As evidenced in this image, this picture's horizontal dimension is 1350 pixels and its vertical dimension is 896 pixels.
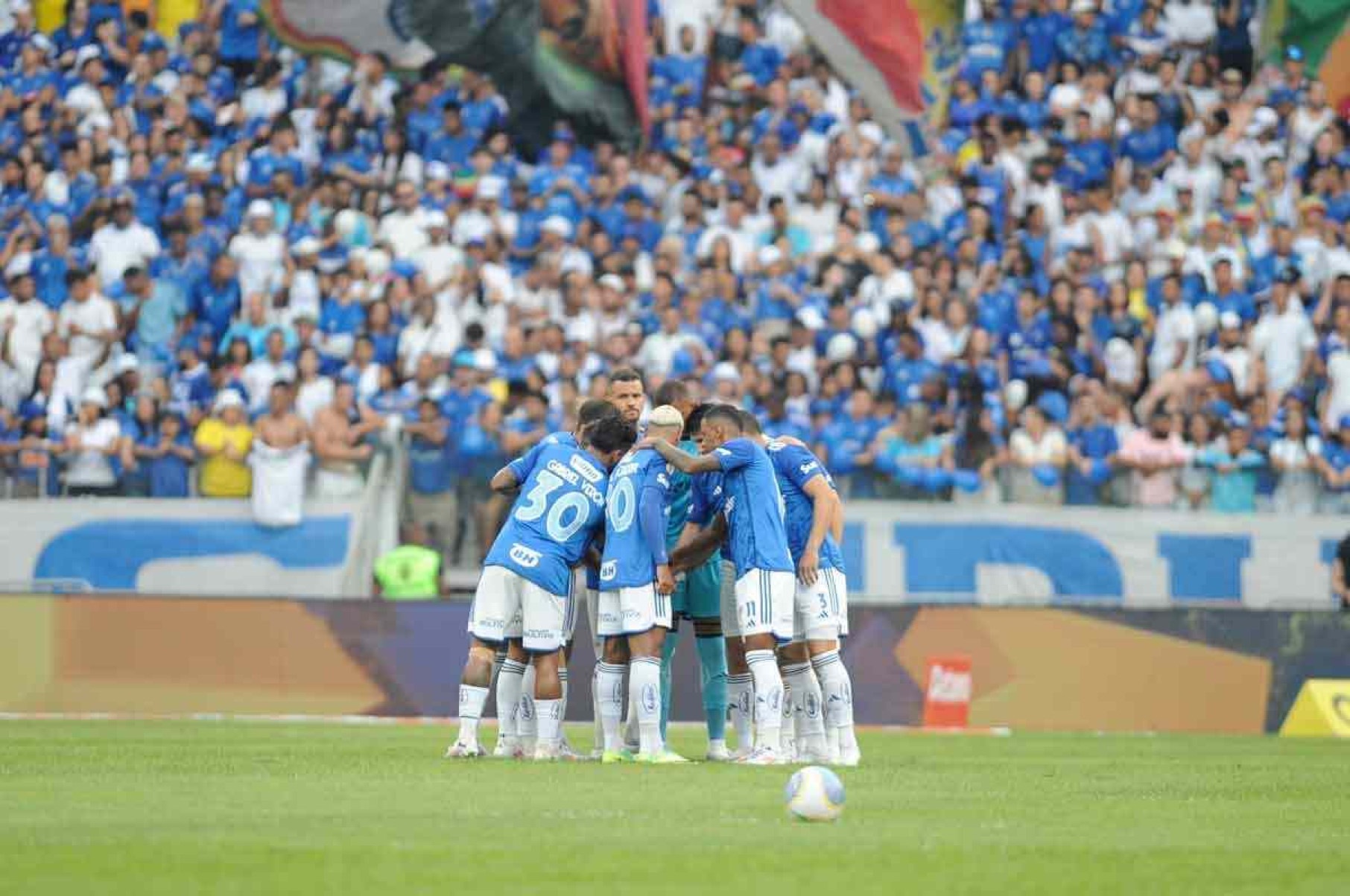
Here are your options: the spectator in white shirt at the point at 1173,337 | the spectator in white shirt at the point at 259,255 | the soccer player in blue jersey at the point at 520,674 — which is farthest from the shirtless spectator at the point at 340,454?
the spectator in white shirt at the point at 1173,337

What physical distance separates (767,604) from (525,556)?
1.66 meters

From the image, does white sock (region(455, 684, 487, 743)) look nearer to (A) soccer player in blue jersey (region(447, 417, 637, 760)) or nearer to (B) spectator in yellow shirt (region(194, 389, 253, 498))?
(A) soccer player in blue jersey (region(447, 417, 637, 760))

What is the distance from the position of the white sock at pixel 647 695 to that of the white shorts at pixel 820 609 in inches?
39.0

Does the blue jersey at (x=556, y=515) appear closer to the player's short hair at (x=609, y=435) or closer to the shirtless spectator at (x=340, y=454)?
the player's short hair at (x=609, y=435)

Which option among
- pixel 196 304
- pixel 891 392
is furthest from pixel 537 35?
pixel 891 392

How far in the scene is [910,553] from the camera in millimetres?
22406

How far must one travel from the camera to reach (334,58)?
29.1 metres

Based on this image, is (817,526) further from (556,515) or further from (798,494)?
(556,515)

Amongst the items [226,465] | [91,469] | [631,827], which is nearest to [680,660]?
[226,465]

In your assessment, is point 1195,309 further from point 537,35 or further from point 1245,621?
point 537,35

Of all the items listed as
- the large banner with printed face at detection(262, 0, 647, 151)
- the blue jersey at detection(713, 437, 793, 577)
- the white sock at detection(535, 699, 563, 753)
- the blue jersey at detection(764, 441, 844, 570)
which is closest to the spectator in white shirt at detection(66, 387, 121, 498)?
the large banner with printed face at detection(262, 0, 647, 151)

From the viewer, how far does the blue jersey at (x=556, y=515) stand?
14.3 metres

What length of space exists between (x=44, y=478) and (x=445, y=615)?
4.31 metres

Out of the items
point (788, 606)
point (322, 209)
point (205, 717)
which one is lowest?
point (205, 717)
